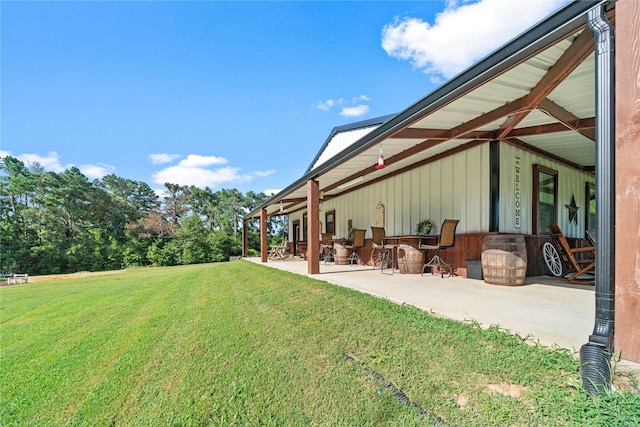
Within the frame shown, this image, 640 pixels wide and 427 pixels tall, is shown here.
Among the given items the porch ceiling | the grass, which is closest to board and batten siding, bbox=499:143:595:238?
the porch ceiling

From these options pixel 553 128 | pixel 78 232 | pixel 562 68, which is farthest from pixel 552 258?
pixel 78 232

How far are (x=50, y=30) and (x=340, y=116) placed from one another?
14937mm

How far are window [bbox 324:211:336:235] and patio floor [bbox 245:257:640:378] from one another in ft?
23.6

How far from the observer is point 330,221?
499 inches

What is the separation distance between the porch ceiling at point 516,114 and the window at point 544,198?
1.51 ft

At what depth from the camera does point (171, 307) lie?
5.11 meters

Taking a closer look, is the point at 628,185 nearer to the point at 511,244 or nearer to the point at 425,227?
the point at 511,244

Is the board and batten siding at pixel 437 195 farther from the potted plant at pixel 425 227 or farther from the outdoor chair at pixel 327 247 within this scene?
the outdoor chair at pixel 327 247

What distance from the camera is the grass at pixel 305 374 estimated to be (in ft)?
5.65

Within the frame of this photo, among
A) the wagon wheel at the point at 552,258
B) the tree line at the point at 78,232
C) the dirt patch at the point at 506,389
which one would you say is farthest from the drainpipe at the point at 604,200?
the tree line at the point at 78,232

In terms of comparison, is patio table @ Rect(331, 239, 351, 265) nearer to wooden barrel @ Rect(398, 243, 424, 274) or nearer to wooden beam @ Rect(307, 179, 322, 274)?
wooden beam @ Rect(307, 179, 322, 274)

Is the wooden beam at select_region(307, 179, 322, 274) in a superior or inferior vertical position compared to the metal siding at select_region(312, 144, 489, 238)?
inferior

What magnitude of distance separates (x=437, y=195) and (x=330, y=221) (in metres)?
6.32

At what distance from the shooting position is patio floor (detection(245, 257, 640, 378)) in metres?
2.35
